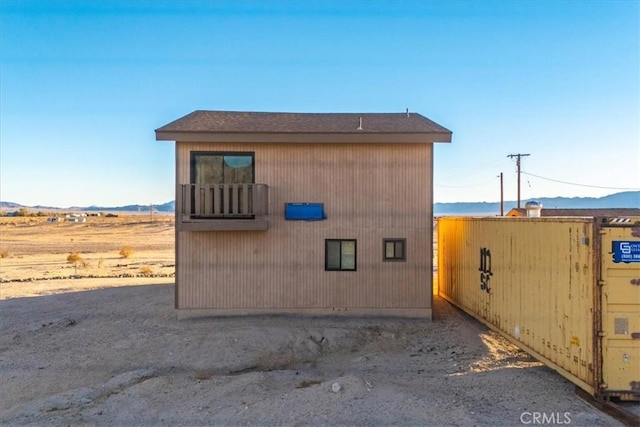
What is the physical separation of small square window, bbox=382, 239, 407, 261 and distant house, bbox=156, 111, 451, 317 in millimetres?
27

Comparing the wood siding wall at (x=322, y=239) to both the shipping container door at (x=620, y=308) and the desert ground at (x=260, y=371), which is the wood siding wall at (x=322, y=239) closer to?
the desert ground at (x=260, y=371)

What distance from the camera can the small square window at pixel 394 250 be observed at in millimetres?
10750

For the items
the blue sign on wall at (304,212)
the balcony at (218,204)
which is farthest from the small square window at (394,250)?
the balcony at (218,204)

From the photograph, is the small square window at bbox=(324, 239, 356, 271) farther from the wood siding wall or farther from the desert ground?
the desert ground

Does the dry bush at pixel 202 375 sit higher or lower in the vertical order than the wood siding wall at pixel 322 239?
lower

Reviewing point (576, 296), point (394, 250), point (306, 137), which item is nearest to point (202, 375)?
point (394, 250)

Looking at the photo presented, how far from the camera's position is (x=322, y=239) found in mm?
10805

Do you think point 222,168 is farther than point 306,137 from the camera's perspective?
Yes

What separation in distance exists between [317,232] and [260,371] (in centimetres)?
414

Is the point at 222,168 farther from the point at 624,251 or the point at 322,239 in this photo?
the point at 624,251

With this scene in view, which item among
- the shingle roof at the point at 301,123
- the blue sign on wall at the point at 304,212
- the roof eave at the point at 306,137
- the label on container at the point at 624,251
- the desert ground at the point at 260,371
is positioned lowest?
the desert ground at the point at 260,371

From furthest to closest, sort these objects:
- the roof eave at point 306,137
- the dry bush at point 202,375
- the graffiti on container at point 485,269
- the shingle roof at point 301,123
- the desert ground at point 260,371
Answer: the shingle roof at point 301,123
the roof eave at point 306,137
the graffiti on container at point 485,269
the dry bush at point 202,375
the desert ground at point 260,371

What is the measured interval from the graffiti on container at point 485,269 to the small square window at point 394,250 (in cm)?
191

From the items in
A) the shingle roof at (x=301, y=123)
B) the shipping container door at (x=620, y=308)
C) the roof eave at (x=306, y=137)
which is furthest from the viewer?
the shingle roof at (x=301, y=123)
